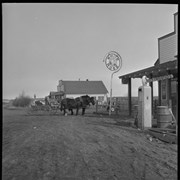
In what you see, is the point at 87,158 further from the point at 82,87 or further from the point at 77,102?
the point at 77,102

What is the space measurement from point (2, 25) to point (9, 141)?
5195 millimetres

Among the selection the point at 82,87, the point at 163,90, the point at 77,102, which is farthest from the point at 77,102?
the point at 82,87

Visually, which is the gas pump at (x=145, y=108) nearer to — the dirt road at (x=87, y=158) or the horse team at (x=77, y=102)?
the dirt road at (x=87, y=158)

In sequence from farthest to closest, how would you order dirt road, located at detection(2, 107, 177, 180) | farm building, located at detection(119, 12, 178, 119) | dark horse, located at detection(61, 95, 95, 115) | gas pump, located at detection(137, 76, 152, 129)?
dark horse, located at detection(61, 95, 95, 115), farm building, located at detection(119, 12, 178, 119), gas pump, located at detection(137, 76, 152, 129), dirt road, located at detection(2, 107, 177, 180)

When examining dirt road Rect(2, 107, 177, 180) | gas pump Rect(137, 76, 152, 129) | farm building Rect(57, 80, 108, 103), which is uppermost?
farm building Rect(57, 80, 108, 103)

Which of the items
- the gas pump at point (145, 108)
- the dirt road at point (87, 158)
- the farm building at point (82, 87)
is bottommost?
the dirt road at point (87, 158)

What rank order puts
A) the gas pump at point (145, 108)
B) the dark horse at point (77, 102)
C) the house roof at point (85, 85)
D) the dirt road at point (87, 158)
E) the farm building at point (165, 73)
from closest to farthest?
the dirt road at point (87, 158) < the house roof at point (85, 85) < the gas pump at point (145, 108) < the farm building at point (165, 73) < the dark horse at point (77, 102)

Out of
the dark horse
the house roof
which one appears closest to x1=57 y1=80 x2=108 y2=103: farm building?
the house roof

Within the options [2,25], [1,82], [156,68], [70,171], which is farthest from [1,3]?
[156,68]

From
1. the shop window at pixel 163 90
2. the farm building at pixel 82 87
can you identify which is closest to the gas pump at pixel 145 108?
the farm building at pixel 82 87

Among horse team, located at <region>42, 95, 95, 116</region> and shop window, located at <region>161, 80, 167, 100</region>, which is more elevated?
shop window, located at <region>161, 80, 167, 100</region>

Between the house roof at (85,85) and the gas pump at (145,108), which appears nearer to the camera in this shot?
the house roof at (85,85)

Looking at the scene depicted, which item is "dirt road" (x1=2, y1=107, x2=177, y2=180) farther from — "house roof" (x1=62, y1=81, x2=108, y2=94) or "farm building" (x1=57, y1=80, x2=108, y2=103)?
"house roof" (x1=62, y1=81, x2=108, y2=94)

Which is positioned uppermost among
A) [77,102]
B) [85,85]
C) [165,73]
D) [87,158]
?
[165,73]
